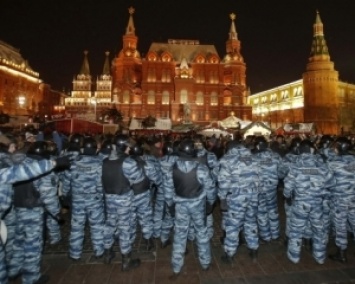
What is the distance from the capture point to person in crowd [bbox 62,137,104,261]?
5.24 metres

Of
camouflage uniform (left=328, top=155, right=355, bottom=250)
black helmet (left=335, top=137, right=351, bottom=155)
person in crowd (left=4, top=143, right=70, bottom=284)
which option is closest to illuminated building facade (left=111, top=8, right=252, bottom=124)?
black helmet (left=335, top=137, right=351, bottom=155)

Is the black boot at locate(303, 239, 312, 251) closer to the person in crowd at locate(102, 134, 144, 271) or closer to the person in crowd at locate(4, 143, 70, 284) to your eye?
the person in crowd at locate(102, 134, 144, 271)

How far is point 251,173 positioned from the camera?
5.26m

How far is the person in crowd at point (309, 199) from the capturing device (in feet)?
16.4

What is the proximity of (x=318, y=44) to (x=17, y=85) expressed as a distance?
7995 cm

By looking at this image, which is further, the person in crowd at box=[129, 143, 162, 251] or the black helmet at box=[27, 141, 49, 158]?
the person in crowd at box=[129, 143, 162, 251]

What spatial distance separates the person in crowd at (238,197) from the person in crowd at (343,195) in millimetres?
1738

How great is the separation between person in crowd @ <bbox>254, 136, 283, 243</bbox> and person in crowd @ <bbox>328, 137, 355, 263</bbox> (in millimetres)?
1253

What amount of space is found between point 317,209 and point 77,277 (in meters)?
4.92

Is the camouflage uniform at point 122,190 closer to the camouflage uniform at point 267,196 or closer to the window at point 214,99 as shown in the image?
the camouflage uniform at point 267,196

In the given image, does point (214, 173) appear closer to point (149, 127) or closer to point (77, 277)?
point (77, 277)

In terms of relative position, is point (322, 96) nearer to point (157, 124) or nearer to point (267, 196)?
point (157, 124)

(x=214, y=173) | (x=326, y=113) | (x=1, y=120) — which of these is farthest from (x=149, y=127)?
(x=326, y=113)

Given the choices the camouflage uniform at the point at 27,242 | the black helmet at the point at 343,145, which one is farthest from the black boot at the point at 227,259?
the camouflage uniform at the point at 27,242
